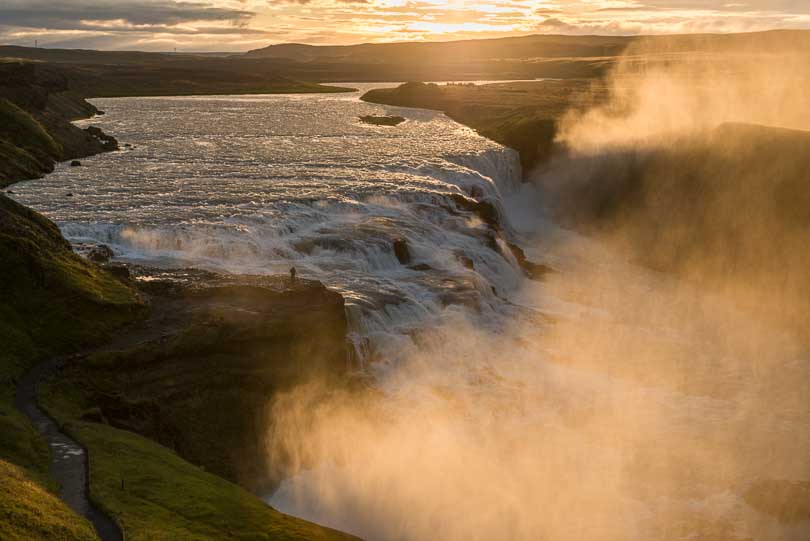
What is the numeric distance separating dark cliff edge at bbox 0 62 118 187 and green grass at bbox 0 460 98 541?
144 feet

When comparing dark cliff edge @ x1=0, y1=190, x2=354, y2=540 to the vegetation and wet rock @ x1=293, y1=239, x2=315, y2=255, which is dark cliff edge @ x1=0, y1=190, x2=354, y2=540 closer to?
the vegetation

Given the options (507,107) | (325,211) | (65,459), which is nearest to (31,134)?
(325,211)

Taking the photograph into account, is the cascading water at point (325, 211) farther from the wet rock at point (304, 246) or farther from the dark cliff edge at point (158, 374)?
the dark cliff edge at point (158, 374)

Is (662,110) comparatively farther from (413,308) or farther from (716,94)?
(413,308)

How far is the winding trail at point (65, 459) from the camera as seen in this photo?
17000mm

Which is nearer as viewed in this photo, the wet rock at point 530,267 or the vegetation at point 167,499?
the vegetation at point 167,499

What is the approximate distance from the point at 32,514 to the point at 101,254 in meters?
21.3

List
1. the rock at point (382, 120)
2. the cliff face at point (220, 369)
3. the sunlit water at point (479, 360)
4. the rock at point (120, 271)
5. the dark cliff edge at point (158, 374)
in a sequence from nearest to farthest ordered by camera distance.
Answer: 1. the dark cliff edge at point (158, 374)
2. the cliff face at point (220, 369)
3. the sunlit water at point (479, 360)
4. the rock at point (120, 271)
5. the rock at point (382, 120)

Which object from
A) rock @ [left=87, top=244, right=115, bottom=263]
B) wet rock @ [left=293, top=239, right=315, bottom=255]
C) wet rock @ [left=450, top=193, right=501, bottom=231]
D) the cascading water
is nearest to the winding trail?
rock @ [left=87, top=244, right=115, bottom=263]

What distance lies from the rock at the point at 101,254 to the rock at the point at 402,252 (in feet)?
45.4

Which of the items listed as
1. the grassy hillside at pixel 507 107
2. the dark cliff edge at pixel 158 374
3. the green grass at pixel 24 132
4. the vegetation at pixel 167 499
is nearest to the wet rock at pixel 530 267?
the dark cliff edge at pixel 158 374

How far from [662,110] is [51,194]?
5962 cm

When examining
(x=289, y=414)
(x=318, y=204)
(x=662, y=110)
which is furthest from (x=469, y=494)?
(x=662, y=110)

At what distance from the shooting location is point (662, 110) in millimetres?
83750
